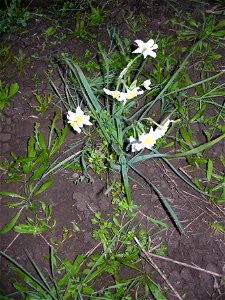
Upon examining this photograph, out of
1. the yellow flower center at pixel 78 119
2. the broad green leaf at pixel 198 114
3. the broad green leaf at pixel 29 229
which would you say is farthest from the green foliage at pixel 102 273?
the broad green leaf at pixel 198 114

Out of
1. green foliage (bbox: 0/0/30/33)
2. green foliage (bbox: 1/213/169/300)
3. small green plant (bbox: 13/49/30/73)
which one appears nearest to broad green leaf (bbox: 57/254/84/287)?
green foliage (bbox: 1/213/169/300)

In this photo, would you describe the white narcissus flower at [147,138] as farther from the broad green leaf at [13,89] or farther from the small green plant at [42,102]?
the broad green leaf at [13,89]

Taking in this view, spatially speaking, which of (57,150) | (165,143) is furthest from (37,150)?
(165,143)

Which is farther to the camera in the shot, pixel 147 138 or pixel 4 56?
pixel 4 56

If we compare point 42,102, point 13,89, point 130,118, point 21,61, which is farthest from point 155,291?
point 21,61

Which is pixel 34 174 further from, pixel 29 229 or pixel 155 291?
pixel 155 291

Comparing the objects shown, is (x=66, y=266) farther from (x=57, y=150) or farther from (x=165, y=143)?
(x=165, y=143)
